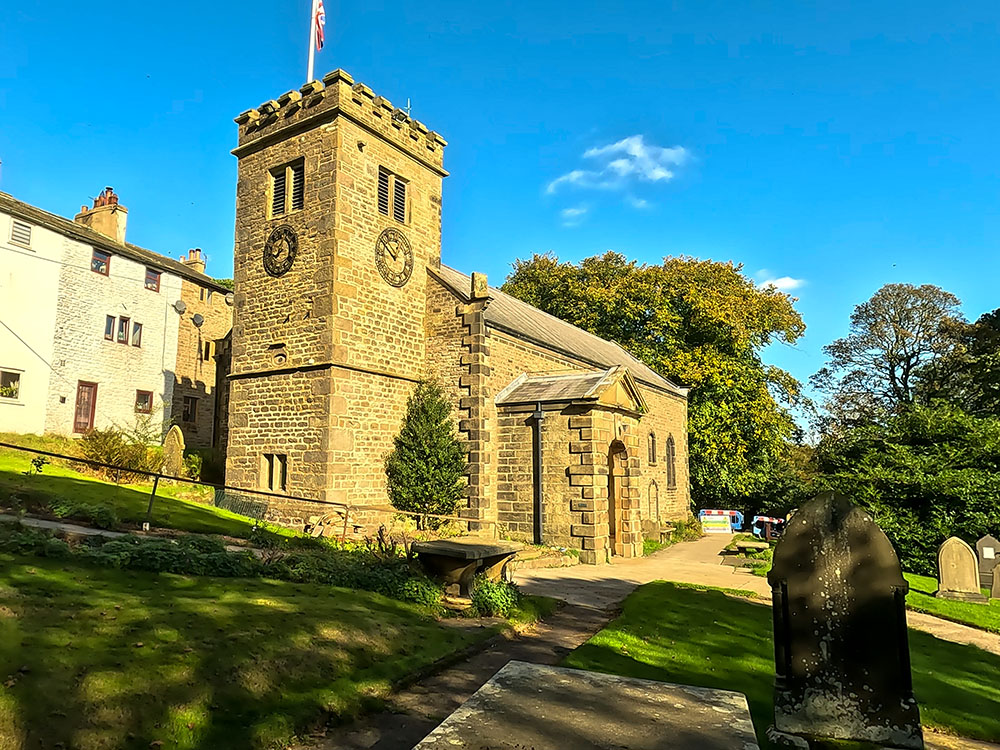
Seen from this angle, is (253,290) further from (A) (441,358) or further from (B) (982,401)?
(B) (982,401)

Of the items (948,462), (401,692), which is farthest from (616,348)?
(401,692)

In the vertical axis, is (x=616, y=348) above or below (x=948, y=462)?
above

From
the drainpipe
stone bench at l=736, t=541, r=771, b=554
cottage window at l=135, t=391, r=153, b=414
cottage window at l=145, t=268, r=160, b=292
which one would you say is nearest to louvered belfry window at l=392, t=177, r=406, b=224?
the drainpipe

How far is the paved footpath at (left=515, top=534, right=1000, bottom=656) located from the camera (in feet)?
37.0

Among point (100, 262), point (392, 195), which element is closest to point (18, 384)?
point (100, 262)

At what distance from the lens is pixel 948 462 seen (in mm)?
21031

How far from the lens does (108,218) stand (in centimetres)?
3072

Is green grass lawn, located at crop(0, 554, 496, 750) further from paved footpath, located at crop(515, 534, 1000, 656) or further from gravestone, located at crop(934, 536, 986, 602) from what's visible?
gravestone, located at crop(934, 536, 986, 602)

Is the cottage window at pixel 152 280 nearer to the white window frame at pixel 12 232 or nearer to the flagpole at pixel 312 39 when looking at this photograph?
the white window frame at pixel 12 232

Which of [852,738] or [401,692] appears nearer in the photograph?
[852,738]

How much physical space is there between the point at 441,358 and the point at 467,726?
55.9 feet

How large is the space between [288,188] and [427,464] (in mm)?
9746

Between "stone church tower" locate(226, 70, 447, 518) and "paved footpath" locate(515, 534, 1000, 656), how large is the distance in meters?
6.40

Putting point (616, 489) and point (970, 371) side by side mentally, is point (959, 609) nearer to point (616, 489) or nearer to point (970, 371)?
point (616, 489)
